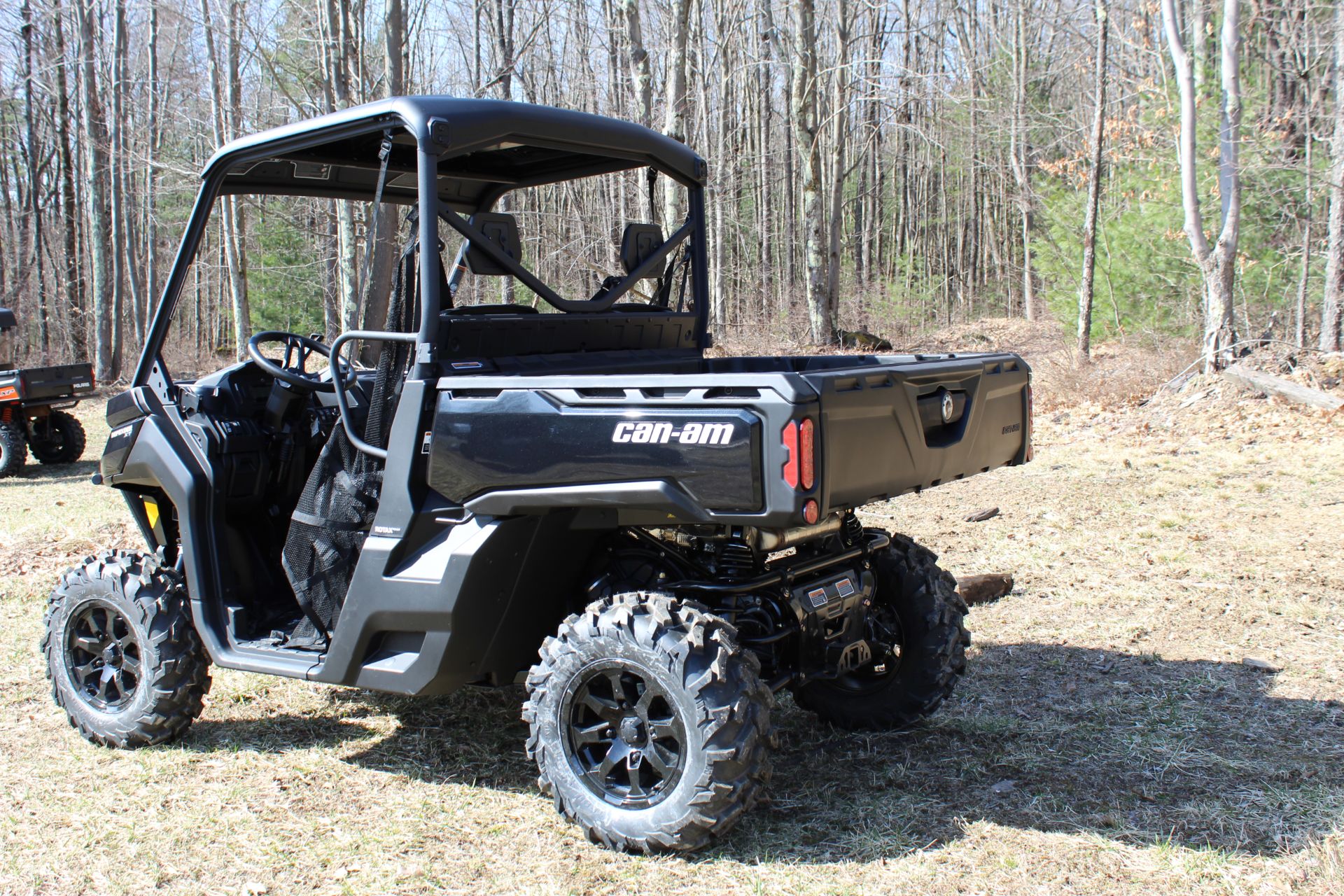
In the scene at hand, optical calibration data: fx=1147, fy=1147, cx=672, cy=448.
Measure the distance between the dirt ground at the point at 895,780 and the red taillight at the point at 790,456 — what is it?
111 centimetres

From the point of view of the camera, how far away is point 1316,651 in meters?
5.09

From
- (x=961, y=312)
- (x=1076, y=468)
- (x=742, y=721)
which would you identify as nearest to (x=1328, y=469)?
(x=1076, y=468)

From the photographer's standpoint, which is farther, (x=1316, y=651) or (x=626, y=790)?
(x=1316, y=651)

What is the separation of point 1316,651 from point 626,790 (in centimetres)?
346

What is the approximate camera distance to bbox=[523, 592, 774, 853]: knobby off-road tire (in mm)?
3162

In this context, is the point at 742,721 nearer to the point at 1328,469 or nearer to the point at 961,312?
the point at 1328,469

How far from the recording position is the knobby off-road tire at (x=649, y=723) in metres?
3.16

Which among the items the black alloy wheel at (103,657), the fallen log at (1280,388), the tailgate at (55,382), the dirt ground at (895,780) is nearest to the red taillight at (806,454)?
the dirt ground at (895,780)

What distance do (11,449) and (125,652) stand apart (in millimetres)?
10127

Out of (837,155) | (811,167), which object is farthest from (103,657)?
(837,155)

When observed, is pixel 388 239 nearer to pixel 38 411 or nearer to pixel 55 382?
pixel 55 382

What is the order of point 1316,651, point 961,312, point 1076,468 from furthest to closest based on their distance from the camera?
point 961,312, point 1076,468, point 1316,651

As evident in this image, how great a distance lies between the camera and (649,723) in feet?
10.9

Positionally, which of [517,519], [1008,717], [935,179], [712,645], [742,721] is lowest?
[1008,717]
